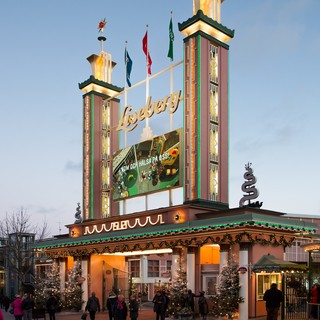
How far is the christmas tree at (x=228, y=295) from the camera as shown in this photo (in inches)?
1046

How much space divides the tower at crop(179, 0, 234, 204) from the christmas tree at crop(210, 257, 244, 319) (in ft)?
16.6

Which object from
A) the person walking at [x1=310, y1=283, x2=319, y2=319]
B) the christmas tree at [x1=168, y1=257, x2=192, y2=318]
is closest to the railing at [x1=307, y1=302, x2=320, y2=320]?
the person walking at [x1=310, y1=283, x2=319, y2=319]

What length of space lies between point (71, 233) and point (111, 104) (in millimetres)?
10151

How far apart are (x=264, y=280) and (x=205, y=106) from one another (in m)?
10.2

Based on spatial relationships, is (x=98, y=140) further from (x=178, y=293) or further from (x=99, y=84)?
(x=178, y=293)

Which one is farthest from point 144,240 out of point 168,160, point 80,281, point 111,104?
point 111,104

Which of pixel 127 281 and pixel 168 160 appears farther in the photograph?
pixel 127 281

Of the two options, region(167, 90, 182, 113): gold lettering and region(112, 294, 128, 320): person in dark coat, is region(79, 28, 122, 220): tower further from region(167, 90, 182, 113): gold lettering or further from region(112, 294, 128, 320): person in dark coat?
region(112, 294, 128, 320): person in dark coat

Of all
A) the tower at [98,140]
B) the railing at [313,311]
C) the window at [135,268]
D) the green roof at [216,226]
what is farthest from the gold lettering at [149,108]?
the window at [135,268]

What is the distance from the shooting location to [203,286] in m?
29.8

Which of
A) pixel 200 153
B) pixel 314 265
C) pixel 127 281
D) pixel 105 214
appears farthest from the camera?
pixel 105 214

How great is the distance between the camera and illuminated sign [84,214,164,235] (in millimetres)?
33062

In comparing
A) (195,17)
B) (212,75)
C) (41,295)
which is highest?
(195,17)

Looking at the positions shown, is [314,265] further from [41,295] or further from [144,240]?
[41,295]
